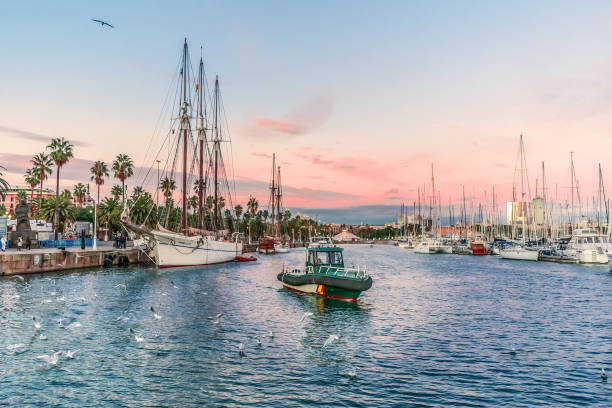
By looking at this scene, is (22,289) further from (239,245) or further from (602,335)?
(239,245)

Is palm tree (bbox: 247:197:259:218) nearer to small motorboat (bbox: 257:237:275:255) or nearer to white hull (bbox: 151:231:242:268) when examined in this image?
small motorboat (bbox: 257:237:275:255)

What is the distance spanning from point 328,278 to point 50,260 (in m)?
35.2

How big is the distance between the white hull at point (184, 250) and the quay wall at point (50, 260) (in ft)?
23.5

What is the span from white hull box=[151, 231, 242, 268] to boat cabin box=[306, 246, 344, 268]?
Answer: 96.5 feet

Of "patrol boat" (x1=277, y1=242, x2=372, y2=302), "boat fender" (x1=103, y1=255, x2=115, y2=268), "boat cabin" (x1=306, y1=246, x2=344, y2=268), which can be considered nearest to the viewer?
"patrol boat" (x1=277, y1=242, x2=372, y2=302)

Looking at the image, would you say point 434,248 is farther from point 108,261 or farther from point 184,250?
point 108,261

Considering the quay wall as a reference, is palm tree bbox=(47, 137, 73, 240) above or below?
above

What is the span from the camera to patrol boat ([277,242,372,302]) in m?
30.7

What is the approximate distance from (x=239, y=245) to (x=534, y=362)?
66562 millimetres

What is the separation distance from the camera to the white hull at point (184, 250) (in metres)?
57.5

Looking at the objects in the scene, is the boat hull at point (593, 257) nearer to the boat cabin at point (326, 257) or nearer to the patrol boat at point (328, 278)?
the patrol boat at point (328, 278)

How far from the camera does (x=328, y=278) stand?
31.4 meters

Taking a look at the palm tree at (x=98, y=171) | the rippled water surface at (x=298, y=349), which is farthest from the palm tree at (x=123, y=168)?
the rippled water surface at (x=298, y=349)

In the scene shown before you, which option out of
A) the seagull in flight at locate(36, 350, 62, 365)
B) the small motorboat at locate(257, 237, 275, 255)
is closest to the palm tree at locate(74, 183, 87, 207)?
the small motorboat at locate(257, 237, 275, 255)
